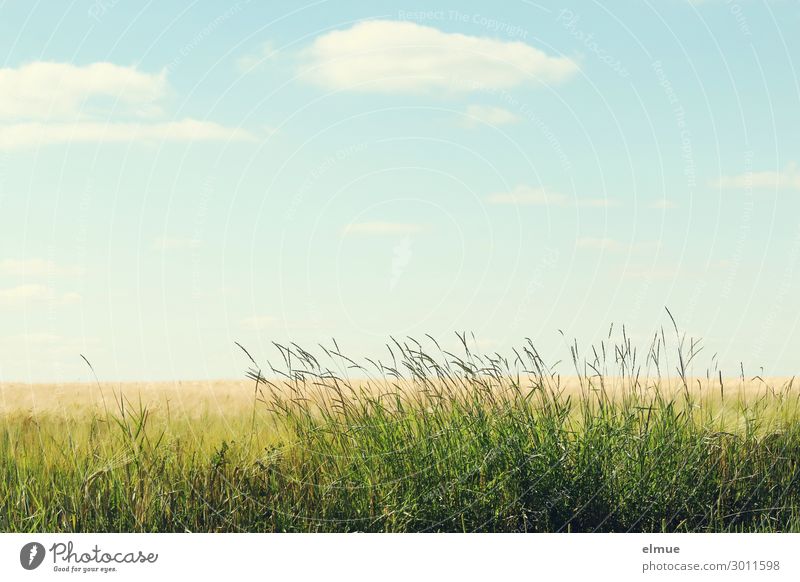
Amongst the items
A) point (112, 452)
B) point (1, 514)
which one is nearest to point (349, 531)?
point (112, 452)

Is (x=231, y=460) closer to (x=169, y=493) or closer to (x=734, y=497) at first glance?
(x=169, y=493)

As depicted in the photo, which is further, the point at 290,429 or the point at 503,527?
the point at 290,429

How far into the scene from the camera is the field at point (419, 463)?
6.89 meters

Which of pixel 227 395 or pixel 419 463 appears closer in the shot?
pixel 419 463

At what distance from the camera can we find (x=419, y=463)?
701 centimetres

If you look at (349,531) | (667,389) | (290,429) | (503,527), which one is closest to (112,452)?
(290,429)

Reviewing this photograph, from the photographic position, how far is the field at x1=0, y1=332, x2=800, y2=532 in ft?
22.6

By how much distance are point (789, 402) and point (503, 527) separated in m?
3.98

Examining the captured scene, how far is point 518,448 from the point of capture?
702cm
